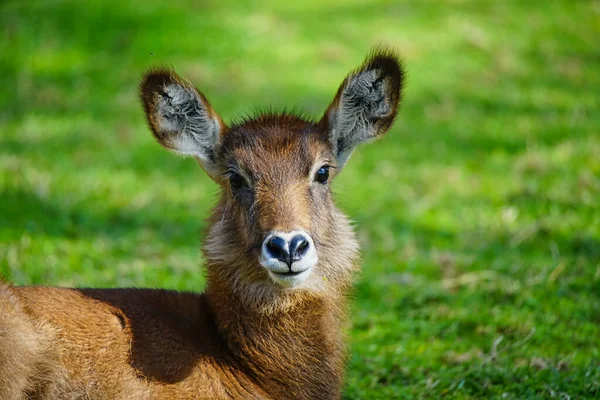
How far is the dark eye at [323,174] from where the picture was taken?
6.14 metres

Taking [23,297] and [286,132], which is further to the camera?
[286,132]

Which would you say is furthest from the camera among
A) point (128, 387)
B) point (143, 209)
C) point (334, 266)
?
point (143, 209)

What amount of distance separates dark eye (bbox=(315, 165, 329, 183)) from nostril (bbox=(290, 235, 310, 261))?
0.82 metres

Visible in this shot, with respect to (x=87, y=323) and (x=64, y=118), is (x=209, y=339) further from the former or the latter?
(x=64, y=118)

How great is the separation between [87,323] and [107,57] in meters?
10.1

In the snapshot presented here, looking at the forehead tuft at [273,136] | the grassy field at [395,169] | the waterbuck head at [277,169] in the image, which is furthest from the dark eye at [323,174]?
the grassy field at [395,169]

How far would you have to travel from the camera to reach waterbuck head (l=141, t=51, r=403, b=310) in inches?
222

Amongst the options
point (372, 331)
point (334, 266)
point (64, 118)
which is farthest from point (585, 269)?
point (64, 118)

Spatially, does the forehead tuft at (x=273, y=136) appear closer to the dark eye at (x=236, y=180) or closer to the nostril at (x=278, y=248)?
the dark eye at (x=236, y=180)

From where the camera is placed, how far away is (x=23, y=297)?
17.6 feet

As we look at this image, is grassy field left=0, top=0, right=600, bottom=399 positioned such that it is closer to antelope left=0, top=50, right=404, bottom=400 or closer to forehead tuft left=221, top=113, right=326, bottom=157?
antelope left=0, top=50, right=404, bottom=400

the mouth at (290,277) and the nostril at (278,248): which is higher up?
the nostril at (278,248)

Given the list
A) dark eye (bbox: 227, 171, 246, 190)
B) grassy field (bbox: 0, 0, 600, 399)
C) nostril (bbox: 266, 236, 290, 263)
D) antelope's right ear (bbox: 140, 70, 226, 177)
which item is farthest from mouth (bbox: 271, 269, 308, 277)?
grassy field (bbox: 0, 0, 600, 399)

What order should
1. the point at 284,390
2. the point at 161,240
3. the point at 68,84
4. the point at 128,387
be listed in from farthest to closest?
the point at 68,84, the point at 161,240, the point at 284,390, the point at 128,387
